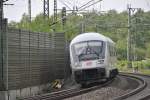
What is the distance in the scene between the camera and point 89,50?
91.8 feet

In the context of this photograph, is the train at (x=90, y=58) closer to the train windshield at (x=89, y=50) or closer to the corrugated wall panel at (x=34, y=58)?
the train windshield at (x=89, y=50)

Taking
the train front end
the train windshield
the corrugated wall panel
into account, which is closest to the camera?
the corrugated wall panel

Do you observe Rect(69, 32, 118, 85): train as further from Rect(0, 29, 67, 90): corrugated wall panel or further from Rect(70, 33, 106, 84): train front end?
Rect(0, 29, 67, 90): corrugated wall panel

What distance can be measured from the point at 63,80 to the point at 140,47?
312ft

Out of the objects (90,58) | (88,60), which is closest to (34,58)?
(88,60)

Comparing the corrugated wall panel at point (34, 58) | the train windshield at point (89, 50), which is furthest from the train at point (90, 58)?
the corrugated wall panel at point (34, 58)

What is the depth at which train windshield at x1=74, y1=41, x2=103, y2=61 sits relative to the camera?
27922 mm

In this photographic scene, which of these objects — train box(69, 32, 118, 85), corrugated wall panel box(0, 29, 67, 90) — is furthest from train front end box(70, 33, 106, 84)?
corrugated wall panel box(0, 29, 67, 90)

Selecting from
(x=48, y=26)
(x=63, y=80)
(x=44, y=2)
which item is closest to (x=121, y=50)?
(x=44, y=2)

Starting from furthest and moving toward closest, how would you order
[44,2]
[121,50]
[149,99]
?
1. [121,50]
2. [44,2]
3. [149,99]

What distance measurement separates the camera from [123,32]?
412 ft

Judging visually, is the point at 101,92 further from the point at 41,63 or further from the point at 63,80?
the point at 63,80

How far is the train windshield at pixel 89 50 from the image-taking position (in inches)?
1099

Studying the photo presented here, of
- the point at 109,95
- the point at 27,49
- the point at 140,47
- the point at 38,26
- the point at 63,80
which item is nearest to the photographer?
the point at 109,95
